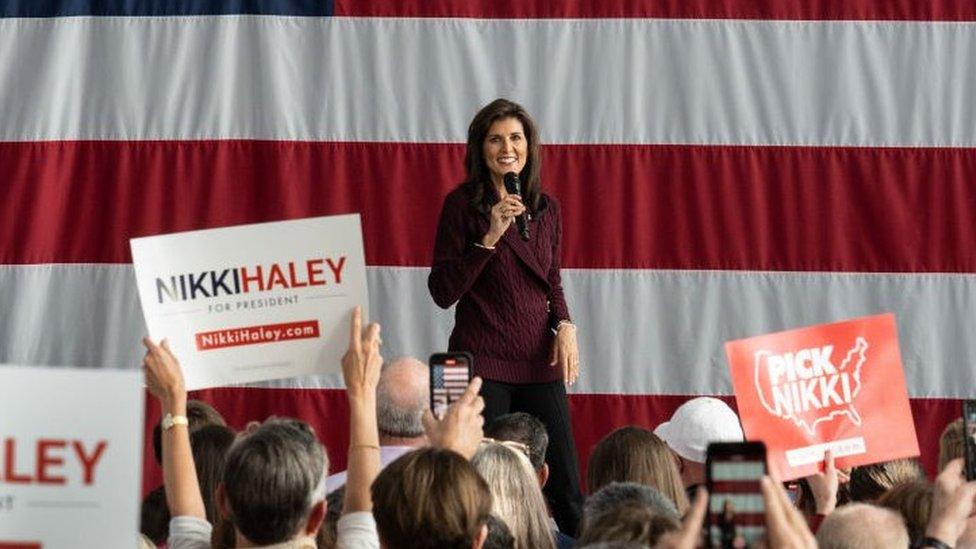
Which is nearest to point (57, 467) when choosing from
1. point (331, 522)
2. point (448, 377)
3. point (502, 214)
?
point (331, 522)

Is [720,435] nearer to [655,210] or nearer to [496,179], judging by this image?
[496,179]

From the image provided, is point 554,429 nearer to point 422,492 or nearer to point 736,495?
point 422,492

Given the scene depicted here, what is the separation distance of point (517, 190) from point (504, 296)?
0.28 meters

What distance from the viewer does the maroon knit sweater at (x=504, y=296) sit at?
4246 millimetres

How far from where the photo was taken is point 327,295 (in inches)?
115

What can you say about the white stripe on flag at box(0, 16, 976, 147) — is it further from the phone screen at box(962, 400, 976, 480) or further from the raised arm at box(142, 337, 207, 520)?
the raised arm at box(142, 337, 207, 520)

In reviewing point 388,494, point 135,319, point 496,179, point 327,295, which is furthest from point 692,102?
point 388,494

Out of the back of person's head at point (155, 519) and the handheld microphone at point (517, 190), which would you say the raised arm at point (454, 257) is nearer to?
the handheld microphone at point (517, 190)

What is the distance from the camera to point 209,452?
3.14 meters

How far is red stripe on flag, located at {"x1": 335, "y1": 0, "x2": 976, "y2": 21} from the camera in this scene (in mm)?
5660

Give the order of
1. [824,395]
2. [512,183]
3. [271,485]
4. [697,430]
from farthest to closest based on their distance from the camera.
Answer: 1. [512,183]
2. [697,430]
3. [824,395]
4. [271,485]

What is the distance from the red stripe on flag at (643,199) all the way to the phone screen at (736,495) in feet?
12.4

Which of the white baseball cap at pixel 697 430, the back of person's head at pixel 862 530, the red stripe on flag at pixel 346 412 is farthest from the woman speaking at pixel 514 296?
the back of person's head at pixel 862 530

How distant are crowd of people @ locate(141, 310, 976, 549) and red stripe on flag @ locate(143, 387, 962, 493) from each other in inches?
87.5
